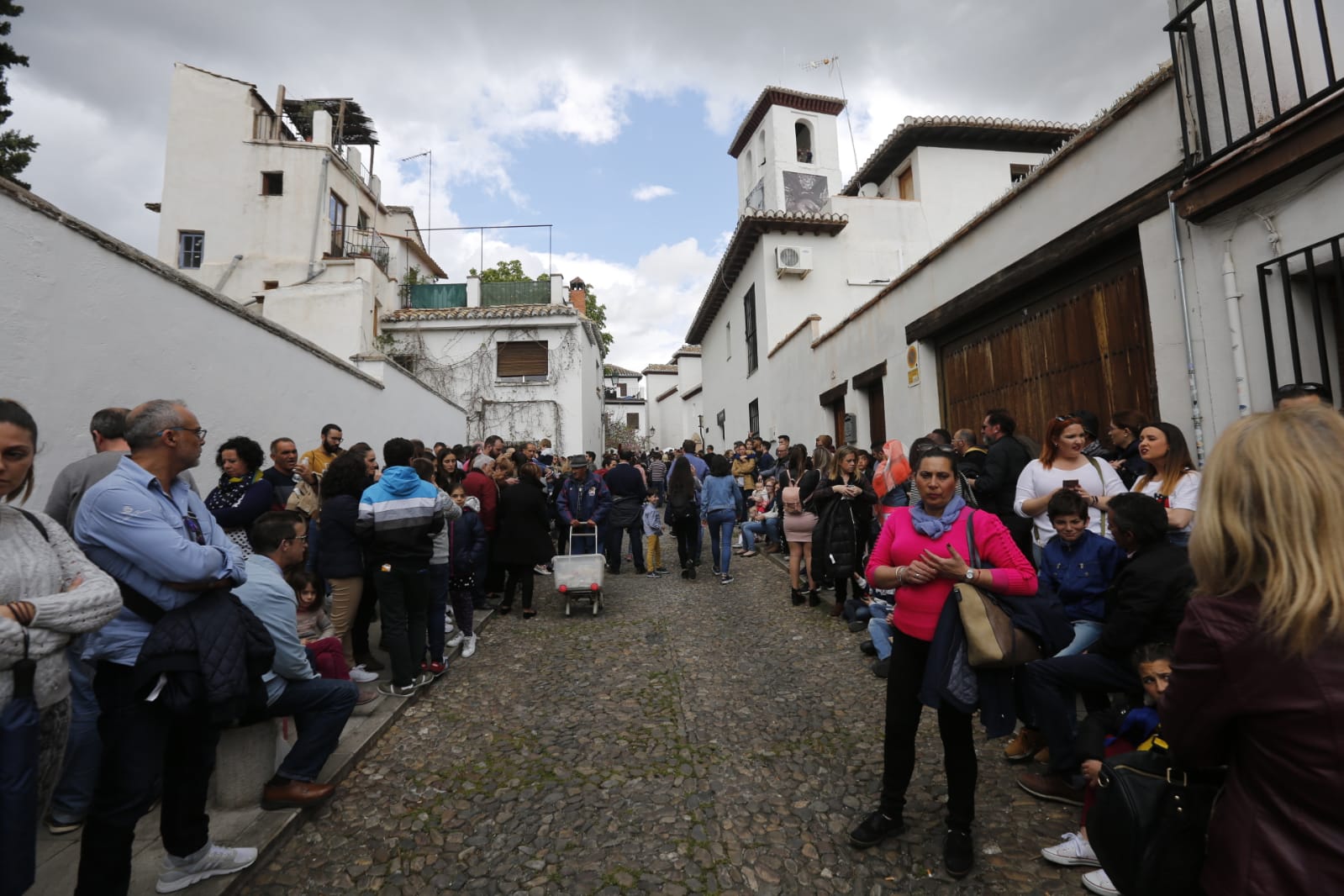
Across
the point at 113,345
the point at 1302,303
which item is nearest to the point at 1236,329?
the point at 1302,303

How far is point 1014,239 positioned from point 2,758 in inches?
317

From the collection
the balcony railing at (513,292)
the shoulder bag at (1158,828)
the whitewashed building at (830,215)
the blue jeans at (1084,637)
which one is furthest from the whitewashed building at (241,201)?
the shoulder bag at (1158,828)

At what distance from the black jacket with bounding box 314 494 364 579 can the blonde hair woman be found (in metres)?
4.83

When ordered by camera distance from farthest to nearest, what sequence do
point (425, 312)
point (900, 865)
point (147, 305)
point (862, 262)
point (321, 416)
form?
point (425, 312) < point (862, 262) < point (321, 416) < point (147, 305) < point (900, 865)

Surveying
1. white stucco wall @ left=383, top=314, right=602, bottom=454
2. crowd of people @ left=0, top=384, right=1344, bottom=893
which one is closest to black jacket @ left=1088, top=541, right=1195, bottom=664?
crowd of people @ left=0, top=384, right=1344, bottom=893

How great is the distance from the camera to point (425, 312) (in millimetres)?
20406

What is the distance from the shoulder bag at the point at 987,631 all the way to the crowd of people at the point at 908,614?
0.17ft

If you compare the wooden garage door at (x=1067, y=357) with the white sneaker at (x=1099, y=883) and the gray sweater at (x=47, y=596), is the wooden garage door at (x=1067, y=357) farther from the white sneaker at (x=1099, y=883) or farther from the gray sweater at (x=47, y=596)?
the gray sweater at (x=47, y=596)

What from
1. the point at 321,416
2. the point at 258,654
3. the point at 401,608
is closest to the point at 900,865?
the point at 258,654

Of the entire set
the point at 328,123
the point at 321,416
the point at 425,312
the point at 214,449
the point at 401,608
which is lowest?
the point at 401,608

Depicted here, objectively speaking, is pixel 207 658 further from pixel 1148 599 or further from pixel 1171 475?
pixel 1171 475

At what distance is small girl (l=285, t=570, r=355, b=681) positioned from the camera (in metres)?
3.88

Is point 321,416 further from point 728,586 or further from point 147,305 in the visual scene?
point 728,586

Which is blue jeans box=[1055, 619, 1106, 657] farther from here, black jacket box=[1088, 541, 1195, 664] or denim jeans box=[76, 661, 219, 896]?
denim jeans box=[76, 661, 219, 896]
